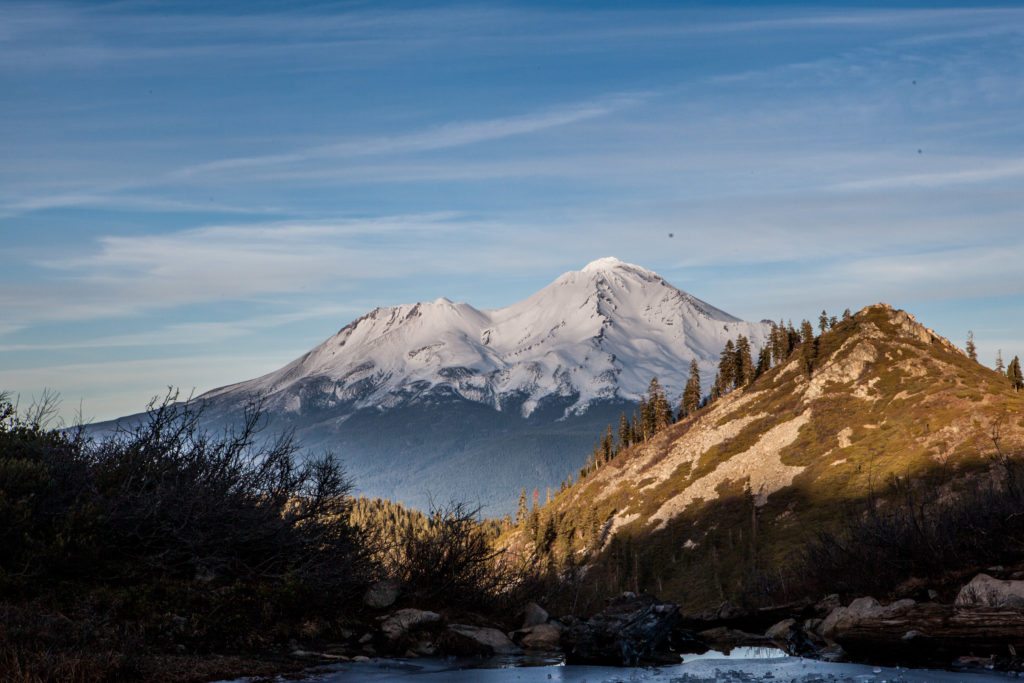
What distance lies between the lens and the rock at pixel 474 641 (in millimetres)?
20781

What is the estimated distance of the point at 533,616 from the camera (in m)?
23.5

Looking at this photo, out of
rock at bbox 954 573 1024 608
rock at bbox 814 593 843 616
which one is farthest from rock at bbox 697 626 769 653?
rock at bbox 954 573 1024 608

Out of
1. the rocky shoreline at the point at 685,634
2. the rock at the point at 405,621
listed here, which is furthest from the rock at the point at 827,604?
the rock at the point at 405,621

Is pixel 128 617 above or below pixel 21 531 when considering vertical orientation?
below

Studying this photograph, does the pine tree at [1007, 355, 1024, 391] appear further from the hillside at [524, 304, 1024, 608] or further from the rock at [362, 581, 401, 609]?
the rock at [362, 581, 401, 609]

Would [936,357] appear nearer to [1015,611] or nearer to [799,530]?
[799,530]

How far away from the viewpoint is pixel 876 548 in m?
25.2

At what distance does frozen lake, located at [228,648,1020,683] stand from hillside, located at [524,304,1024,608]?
7939 cm

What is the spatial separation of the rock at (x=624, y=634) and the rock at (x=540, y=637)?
0.27 m

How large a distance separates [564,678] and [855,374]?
513ft

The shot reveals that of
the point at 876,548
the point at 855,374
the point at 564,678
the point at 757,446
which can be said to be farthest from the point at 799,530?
the point at 564,678

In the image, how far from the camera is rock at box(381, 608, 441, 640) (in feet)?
67.4

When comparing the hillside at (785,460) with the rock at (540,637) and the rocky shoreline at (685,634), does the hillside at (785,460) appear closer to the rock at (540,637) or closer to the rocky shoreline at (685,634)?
the rocky shoreline at (685,634)

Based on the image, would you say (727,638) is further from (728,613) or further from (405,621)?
(405,621)
